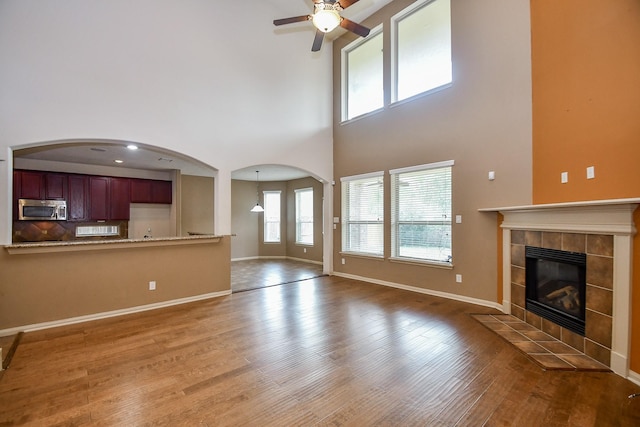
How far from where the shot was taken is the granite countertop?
342 centimetres

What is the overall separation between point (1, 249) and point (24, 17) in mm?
2712

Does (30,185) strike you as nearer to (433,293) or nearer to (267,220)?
(267,220)

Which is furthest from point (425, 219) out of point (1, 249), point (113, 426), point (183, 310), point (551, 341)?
point (1, 249)

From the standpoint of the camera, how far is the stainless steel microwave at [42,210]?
5789 mm

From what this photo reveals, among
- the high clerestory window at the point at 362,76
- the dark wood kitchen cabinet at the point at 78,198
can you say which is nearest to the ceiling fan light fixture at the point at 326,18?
the high clerestory window at the point at 362,76

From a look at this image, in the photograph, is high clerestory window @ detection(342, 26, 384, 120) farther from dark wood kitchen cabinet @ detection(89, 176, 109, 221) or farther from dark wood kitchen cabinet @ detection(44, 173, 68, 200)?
dark wood kitchen cabinet @ detection(44, 173, 68, 200)

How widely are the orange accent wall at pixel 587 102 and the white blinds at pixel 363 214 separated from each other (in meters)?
2.68

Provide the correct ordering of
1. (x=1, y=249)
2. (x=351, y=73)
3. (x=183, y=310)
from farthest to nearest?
(x=351, y=73)
(x=183, y=310)
(x=1, y=249)

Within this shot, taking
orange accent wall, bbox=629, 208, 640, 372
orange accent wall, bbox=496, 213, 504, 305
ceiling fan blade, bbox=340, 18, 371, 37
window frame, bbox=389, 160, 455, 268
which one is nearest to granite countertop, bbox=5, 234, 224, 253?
window frame, bbox=389, 160, 455, 268

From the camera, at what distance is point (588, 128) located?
10.2 ft

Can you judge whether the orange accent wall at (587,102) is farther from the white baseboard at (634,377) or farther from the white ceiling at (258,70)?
the white ceiling at (258,70)

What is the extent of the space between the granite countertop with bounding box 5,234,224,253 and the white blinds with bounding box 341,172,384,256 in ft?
9.21

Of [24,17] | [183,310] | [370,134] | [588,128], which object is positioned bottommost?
[183,310]

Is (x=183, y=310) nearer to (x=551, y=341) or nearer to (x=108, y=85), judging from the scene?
(x=108, y=85)
